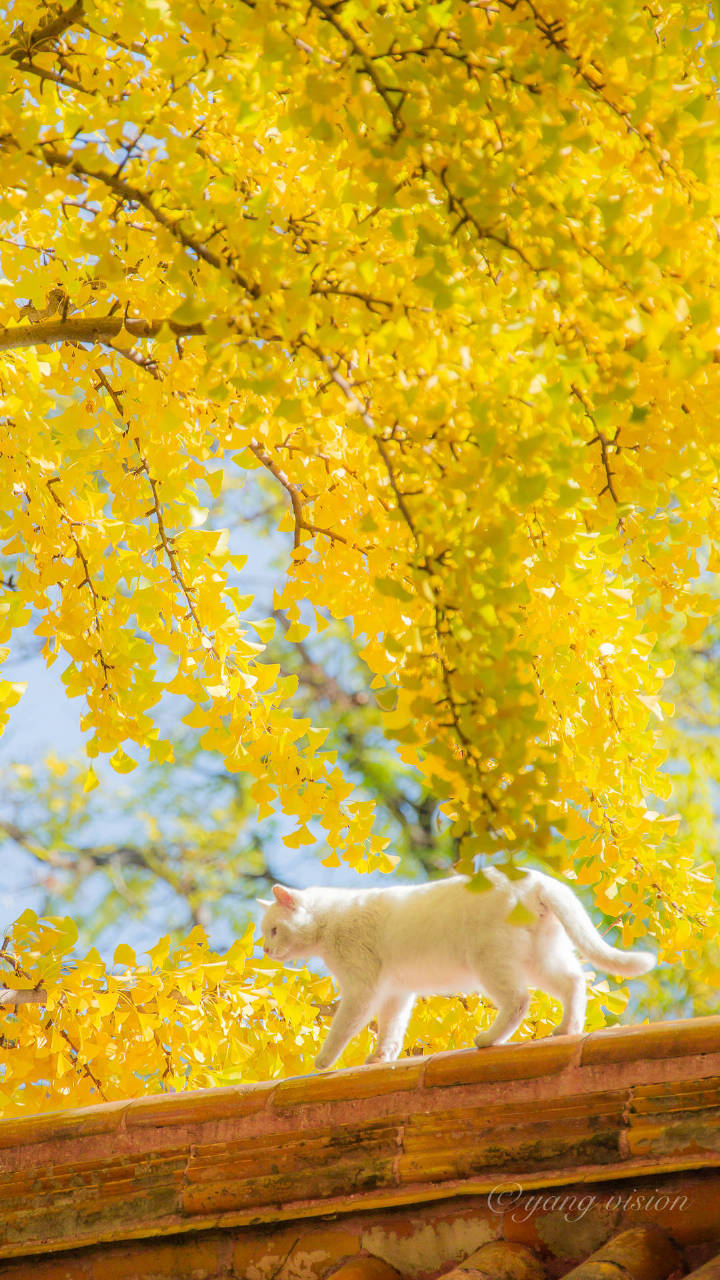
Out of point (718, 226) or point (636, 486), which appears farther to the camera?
point (636, 486)

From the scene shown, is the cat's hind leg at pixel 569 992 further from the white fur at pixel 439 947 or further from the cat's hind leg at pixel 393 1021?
the cat's hind leg at pixel 393 1021

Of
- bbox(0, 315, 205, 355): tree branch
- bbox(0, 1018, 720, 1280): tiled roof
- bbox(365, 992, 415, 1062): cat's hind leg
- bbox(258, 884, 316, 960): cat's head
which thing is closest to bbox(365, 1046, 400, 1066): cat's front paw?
bbox(365, 992, 415, 1062): cat's hind leg

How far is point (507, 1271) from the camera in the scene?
1314 mm

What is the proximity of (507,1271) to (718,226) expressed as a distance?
1.21 meters

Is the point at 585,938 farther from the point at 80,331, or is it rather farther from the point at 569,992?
the point at 80,331

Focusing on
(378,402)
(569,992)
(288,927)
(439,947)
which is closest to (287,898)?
(288,927)

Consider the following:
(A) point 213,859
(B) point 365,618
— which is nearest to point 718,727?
(A) point 213,859

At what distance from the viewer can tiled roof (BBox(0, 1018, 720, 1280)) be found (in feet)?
4.38

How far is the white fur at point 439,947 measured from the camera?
185 cm

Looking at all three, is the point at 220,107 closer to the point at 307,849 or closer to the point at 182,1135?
the point at 182,1135

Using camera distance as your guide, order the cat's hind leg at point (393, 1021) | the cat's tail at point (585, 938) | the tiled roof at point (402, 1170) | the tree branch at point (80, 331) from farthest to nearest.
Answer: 1. the cat's hind leg at point (393, 1021)
2. the tree branch at point (80, 331)
3. the cat's tail at point (585, 938)
4. the tiled roof at point (402, 1170)

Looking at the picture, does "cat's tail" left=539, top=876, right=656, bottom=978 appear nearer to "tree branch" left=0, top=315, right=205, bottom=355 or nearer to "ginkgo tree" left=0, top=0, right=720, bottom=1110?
"ginkgo tree" left=0, top=0, right=720, bottom=1110

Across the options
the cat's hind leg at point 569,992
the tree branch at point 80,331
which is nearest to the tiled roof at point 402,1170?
the cat's hind leg at point 569,992

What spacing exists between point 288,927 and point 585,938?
590 mm
